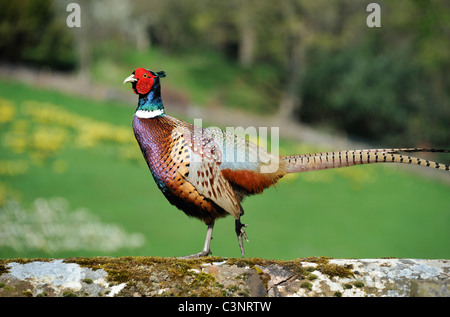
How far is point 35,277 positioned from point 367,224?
16.7 metres

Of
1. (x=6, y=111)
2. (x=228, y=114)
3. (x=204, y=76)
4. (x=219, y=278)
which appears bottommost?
(x=219, y=278)

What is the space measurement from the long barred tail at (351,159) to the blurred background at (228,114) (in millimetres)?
6190

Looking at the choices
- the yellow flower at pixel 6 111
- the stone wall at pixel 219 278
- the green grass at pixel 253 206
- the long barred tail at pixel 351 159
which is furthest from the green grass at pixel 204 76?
the stone wall at pixel 219 278

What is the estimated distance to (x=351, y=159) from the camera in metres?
4.20

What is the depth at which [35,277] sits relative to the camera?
3895 mm

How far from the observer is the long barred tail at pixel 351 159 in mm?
4008

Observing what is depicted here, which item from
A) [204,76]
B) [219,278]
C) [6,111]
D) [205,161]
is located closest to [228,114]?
[204,76]

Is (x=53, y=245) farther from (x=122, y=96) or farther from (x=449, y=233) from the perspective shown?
(x=449, y=233)

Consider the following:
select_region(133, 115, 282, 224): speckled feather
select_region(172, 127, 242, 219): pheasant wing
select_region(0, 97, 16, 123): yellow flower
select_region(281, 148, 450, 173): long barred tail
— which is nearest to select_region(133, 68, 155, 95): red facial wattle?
select_region(133, 115, 282, 224): speckled feather

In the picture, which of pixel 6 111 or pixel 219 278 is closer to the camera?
pixel 219 278

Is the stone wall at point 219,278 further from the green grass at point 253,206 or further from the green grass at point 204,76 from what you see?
the green grass at point 204,76

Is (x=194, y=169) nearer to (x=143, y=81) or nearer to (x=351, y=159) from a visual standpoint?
(x=143, y=81)

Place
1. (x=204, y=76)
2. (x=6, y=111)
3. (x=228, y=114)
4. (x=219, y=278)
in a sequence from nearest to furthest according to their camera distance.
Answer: (x=219, y=278), (x=6, y=111), (x=228, y=114), (x=204, y=76)

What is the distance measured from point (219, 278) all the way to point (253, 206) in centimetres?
1541
